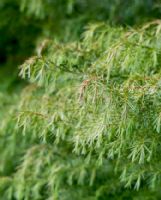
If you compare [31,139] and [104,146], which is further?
[31,139]

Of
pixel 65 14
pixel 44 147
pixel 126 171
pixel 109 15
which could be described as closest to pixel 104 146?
pixel 126 171

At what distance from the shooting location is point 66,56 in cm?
→ 226

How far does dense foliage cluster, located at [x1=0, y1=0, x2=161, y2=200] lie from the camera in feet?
5.83

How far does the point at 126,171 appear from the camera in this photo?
2074mm

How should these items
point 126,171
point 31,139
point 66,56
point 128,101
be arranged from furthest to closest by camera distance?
1. point 31,139
2. point 66,56
3. point 126,171
4. point 128,101

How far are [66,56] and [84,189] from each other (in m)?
0.64

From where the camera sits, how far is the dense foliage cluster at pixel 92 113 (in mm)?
1778

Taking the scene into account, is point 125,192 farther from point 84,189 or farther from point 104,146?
point 104,146

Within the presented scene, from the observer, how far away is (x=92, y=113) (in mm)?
1912

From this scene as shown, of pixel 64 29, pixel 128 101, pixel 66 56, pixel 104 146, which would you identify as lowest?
pixel 104 146

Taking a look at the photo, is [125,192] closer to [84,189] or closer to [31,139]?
[84,189]

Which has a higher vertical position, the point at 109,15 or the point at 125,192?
the point at 109,15

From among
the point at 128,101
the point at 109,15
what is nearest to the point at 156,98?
the point at 128,101

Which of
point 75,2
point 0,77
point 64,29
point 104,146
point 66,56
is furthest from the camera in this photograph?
point 0,77
